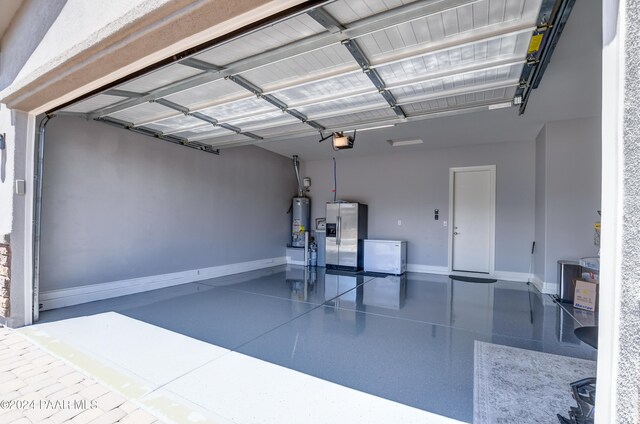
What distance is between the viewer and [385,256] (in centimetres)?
685

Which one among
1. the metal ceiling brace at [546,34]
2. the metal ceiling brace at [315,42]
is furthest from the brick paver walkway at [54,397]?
the metal ceiling brace at [546,34]

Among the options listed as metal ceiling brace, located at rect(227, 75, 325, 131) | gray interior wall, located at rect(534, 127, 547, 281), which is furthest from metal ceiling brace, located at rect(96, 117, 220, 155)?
gray interior wall, located at rect(534, 127, 547, 281)

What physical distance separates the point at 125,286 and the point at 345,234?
15.1 ft

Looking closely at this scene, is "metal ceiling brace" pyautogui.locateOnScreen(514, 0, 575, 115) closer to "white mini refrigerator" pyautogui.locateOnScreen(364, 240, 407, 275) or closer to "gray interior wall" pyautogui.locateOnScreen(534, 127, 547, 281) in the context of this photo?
"gray interior wall" pyautogui.locateOnScreen(534, 127, 547, 281)

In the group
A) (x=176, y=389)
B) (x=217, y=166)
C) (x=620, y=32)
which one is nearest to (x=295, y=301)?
(x=176, y=389)

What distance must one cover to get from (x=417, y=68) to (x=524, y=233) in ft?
16.5

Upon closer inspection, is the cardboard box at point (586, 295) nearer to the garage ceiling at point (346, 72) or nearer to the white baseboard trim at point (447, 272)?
the white baseboard trim at point (447, 272)

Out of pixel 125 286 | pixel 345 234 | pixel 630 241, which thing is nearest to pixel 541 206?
pixel 345 234

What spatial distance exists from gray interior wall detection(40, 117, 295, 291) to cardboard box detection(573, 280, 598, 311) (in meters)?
5.94

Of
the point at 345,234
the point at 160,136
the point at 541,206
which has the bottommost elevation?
the point at 345,234

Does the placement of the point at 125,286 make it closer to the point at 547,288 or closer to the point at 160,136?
the point at 160,136

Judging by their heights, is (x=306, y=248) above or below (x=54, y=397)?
above

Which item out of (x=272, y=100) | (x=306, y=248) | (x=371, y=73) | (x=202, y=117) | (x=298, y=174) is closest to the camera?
(x=371, y=73)

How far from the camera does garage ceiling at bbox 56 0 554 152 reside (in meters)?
2.15
